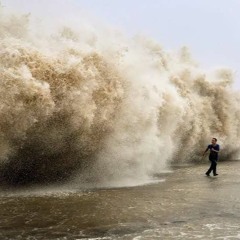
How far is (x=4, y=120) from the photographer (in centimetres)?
1079

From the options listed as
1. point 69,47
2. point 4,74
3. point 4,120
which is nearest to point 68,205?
point 4,120

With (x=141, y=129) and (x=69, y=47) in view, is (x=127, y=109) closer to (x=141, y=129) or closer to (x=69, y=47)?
(x=141, y=129)

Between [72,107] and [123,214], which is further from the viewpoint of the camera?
[72,107]

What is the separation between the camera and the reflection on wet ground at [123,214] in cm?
665

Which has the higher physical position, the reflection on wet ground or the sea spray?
the sea spray

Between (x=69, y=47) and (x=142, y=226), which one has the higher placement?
(x=69, y=47)

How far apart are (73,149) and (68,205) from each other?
12.8ft

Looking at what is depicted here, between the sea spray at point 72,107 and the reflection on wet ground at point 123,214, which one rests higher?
the sea spray at point 72,107

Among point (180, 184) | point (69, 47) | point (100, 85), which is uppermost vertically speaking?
point (69, 47)

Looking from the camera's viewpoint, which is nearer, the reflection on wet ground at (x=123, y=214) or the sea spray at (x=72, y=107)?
the reflection on wet ground at (x=123, y=214)

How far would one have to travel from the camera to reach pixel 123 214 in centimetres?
815

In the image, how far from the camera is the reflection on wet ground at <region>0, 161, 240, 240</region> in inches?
262

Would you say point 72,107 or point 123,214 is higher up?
point 72,107

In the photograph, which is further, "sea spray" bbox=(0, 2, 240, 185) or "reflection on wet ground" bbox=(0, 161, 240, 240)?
"sea spray" bbox=(0, 2, 240, 185)
